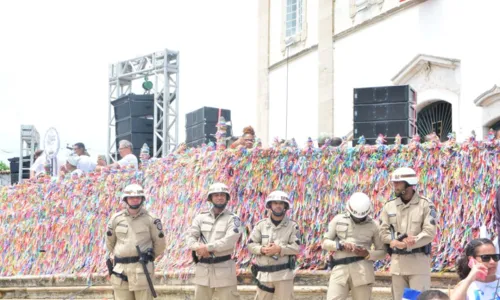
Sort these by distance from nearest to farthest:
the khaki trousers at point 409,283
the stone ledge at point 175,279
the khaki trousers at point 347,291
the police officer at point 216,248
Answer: the khaki trousers at point 409,283 < the khaki trousers at point 347,291 < the police officer at point 216,248 < the stone ledge at point 175,279

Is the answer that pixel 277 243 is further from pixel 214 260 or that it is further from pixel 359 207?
pixel 359 207

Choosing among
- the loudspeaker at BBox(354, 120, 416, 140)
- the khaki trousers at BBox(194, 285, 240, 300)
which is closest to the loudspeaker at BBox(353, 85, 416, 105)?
the loudspeaker at BBox(354, 120, 416, 140)

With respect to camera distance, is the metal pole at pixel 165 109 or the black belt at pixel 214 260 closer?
the black belt at pixel 214 260

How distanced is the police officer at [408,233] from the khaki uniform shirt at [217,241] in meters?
1.99

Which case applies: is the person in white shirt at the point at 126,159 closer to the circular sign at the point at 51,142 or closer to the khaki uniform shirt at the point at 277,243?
the circular sign at the point at 51,142

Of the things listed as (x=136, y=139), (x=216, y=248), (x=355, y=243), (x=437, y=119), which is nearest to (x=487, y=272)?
(x=355, y=243)

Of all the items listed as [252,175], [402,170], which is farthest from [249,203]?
[402,170]

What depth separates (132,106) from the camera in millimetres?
19812

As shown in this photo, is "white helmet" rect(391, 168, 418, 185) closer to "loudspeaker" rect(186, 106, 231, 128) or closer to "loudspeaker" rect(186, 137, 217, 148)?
"loudspeaker" rect(186, 137, 217, 148)

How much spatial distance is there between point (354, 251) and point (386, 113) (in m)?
3.74

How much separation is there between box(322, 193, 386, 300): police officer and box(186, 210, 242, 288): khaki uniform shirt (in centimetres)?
130

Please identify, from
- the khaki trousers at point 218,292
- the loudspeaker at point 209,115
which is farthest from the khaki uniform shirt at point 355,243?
the loudspeaker at point 209,115

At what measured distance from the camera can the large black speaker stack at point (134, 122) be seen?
19.7m

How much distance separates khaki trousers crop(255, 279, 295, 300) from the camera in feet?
38.5
